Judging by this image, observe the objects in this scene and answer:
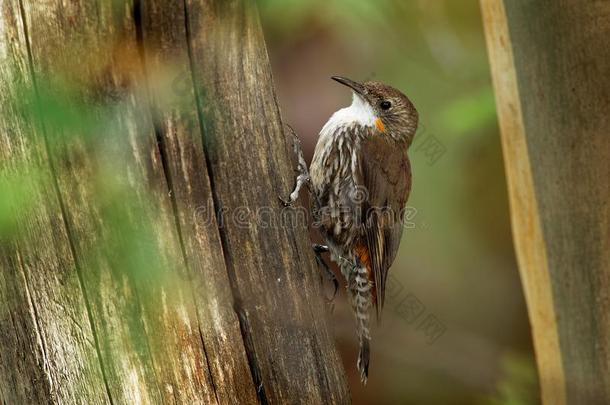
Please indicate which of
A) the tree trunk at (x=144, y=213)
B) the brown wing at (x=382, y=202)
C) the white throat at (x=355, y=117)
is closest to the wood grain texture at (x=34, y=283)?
the tree trunk at (x=144, y=213)

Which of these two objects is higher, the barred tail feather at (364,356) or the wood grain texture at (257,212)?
the wood grain texture at (257,212)

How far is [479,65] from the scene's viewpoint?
4973mm

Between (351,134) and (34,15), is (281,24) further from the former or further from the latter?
(34,15)

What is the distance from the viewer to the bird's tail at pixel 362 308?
4.26 m

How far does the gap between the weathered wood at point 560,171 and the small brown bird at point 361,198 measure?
84 cm

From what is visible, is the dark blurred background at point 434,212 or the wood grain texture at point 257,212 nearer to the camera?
the wood grain texture at point 257,212

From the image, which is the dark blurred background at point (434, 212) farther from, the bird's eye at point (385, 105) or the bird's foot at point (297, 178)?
the bird's foot at point (297, 178)

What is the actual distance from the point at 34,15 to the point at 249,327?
1248 millimetres

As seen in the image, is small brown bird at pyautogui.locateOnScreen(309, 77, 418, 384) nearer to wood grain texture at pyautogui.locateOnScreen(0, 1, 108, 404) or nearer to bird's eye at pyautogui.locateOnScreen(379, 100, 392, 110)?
bird's eye at pyautogui.locateOnScreen(379, 100, 392, 110)

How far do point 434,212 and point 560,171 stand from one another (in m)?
2.51

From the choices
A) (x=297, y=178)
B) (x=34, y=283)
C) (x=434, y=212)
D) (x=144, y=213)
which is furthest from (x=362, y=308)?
(x=34, y=283)

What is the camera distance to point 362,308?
4375 mm

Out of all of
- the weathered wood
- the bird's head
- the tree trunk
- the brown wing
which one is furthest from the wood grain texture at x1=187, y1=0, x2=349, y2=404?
the bird's head

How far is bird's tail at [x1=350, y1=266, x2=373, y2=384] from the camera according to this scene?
4.26 m
